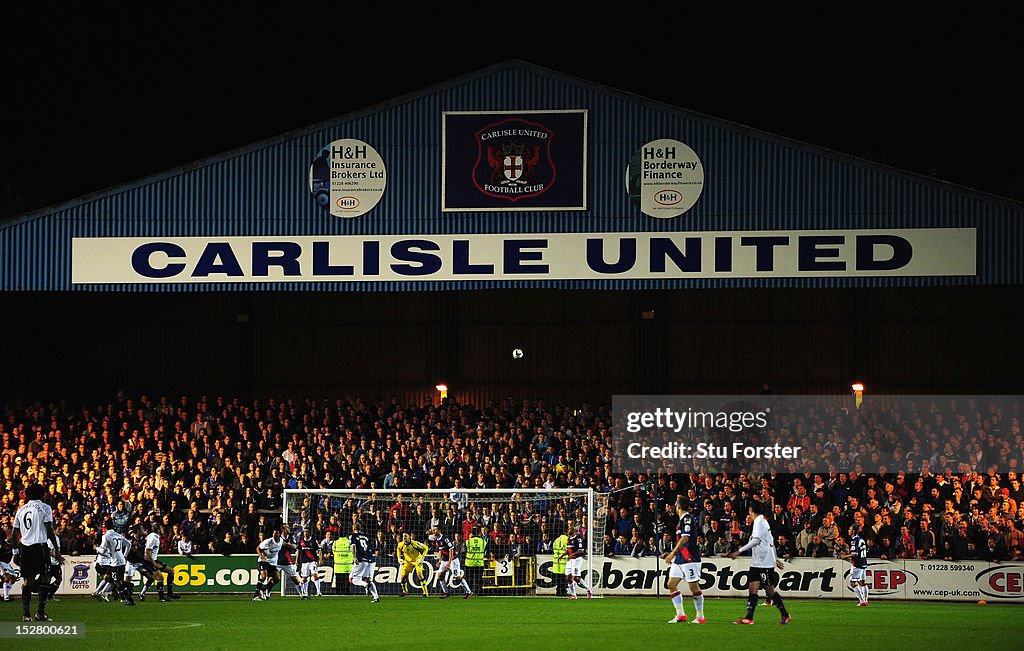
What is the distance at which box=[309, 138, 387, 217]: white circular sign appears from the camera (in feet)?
112

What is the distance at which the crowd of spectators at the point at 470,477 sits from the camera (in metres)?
31.7

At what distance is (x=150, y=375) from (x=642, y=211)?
19.5 metres

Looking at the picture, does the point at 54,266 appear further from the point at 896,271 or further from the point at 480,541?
the point at 896,271

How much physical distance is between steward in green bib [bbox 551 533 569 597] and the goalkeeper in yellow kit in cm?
289

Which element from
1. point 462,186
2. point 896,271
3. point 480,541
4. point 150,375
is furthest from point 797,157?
point 150,375

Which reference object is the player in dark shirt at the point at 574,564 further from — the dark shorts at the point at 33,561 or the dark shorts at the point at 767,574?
the dark shorts at the point at 33,561

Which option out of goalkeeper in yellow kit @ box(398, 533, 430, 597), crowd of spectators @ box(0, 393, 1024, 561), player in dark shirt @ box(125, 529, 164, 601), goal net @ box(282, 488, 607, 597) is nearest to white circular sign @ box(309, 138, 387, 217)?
crowd of spectators @ box(0, 393, 1024, 561)

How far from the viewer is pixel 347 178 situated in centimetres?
3431

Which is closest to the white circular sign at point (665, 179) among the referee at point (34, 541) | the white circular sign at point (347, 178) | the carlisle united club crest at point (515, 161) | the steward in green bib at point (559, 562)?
the carlisle united club crest at point (515, 161)

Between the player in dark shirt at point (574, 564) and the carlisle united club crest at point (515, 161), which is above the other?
the carlisle united club crest at point (515, 161)

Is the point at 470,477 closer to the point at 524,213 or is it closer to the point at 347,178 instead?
the point at 524,213

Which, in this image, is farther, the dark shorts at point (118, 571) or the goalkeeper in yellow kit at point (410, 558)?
the goalkeeper in yellow kit at point (410, 558)

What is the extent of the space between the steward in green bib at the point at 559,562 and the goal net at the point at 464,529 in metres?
0.03

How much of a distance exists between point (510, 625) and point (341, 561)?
963 cm
